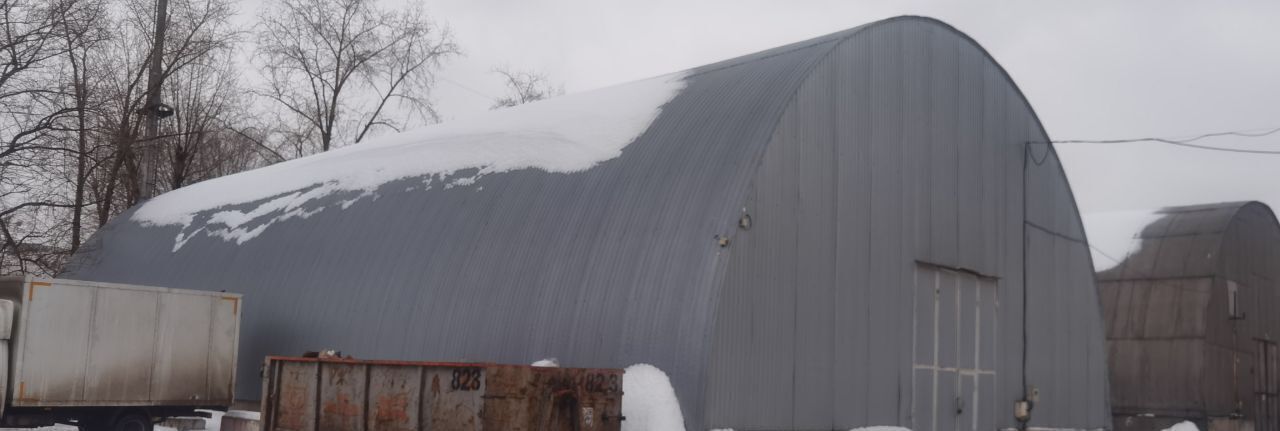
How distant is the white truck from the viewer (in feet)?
59.8

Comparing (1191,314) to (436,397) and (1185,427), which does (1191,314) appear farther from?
(436,397)

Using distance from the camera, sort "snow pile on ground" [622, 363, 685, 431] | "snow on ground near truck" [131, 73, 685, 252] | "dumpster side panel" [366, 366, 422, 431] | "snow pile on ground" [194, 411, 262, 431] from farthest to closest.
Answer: "snow pile on ground" [194, 411, 262, 431], "snow on ground near truck" [131, 73, 685, 252], "snow pile on ground" [622, 363, 685, 431], "dumpster side panel" [366, 366, 422, 431]

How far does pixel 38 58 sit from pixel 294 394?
41.1 ft

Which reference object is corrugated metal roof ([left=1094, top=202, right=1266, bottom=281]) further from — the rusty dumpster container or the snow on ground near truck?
the rusty dumpster container

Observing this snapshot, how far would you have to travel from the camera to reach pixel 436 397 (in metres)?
12.3

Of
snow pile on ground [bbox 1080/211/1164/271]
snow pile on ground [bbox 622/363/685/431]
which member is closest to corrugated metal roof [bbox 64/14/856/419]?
snow pile on ground [bbox 622/363/685/431]

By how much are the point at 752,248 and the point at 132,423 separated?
11618 millimetres

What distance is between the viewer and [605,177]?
16.3m

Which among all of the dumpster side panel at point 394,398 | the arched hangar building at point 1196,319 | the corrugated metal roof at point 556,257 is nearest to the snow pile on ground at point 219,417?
the corrugated metal roof at point 556,257

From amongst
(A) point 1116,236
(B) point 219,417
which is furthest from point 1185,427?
(B) point 219,417

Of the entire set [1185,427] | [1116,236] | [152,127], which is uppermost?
[152,127]

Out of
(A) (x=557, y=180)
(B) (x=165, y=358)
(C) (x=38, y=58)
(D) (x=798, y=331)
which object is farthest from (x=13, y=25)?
(D) (x=798, y=331)

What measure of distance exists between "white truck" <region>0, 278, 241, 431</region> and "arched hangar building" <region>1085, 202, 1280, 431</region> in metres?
22.9

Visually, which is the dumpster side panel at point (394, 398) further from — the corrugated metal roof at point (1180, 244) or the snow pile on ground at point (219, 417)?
the corrugated metal roof at point (1180, 244)
